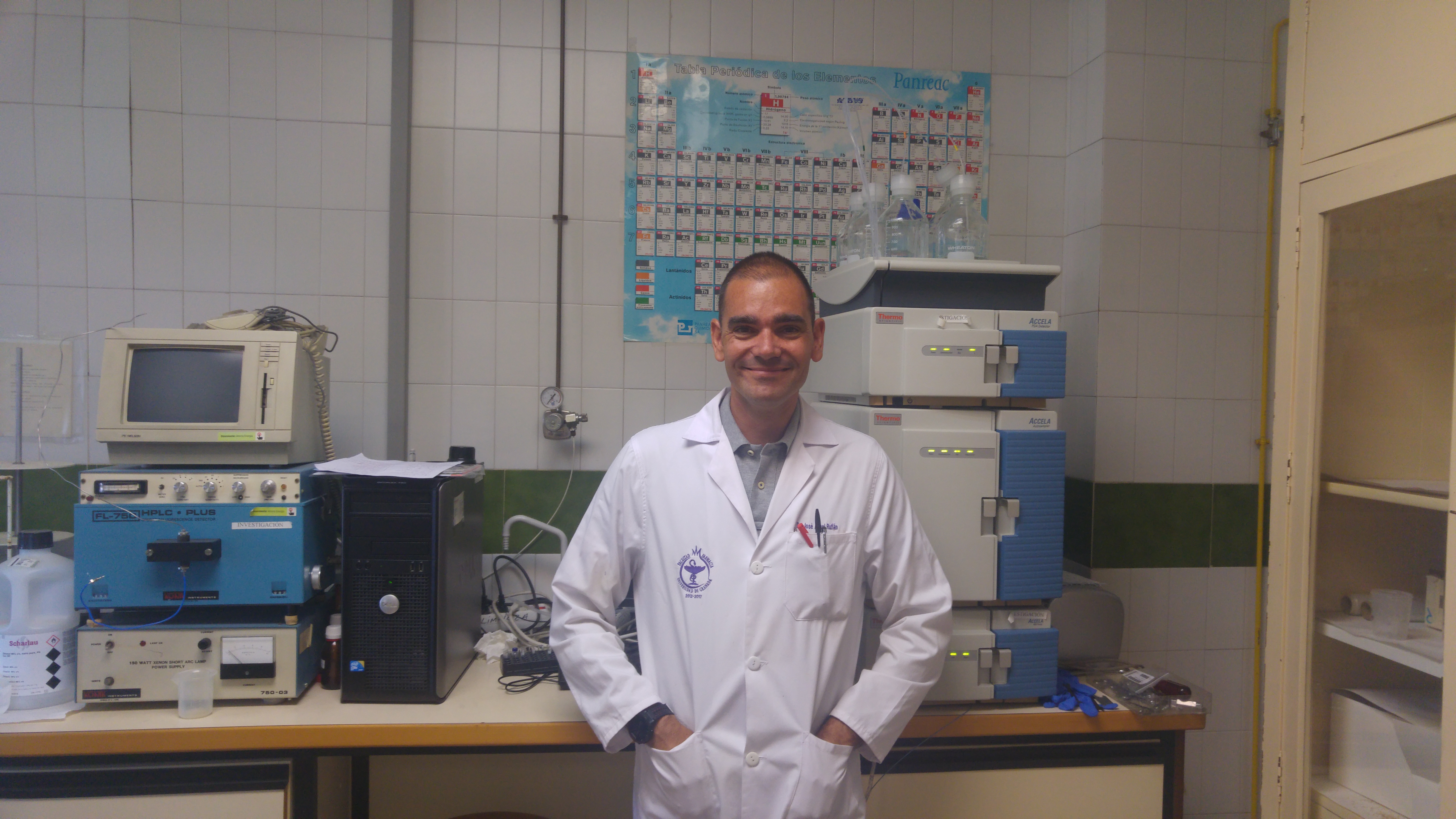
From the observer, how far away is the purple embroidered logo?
1408 millimetres

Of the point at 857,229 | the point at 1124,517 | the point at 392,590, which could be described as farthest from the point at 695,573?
the point at 1124,517

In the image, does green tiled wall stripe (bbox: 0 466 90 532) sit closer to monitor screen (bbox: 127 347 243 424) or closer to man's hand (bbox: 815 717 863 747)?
monitor screen (bbox: 127 347 243 424)

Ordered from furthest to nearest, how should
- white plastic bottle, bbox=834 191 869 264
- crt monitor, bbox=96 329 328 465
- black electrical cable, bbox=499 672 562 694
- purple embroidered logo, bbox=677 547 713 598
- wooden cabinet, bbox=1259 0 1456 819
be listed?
white plastic bottle, bbox=834 191 869 264, black electrical cable, bbox=499 672 562 694, crt monitor, bbox=96 329 328 465, purple embroidered logo, bbox=677 547 713 598, wooden cabinet, bbox=1259 0 1456 819

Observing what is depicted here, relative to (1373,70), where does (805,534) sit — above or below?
below

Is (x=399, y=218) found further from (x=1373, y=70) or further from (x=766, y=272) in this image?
(x=1373, y=70)

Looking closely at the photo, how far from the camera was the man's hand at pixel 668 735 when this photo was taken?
4.49ft

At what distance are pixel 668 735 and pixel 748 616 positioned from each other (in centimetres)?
27

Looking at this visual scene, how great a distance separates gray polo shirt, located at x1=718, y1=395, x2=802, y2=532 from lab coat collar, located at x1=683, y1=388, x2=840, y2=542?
0.6 inches

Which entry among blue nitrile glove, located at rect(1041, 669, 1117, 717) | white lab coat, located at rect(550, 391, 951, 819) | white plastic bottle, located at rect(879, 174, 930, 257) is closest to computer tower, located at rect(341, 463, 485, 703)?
white lab coat, located at rect(550, 391, 951, 819)

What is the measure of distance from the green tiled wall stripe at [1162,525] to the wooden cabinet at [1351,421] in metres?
0.76

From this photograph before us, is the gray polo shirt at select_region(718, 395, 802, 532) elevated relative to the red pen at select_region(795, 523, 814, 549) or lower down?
elevated

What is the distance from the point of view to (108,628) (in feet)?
5.19

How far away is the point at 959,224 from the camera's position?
1861 millimetres

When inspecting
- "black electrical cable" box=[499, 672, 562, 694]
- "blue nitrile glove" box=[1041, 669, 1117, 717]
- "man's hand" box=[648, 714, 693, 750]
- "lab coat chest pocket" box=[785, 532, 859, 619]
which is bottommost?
"black electrical cable" box=[499, 672, 562, 694]
